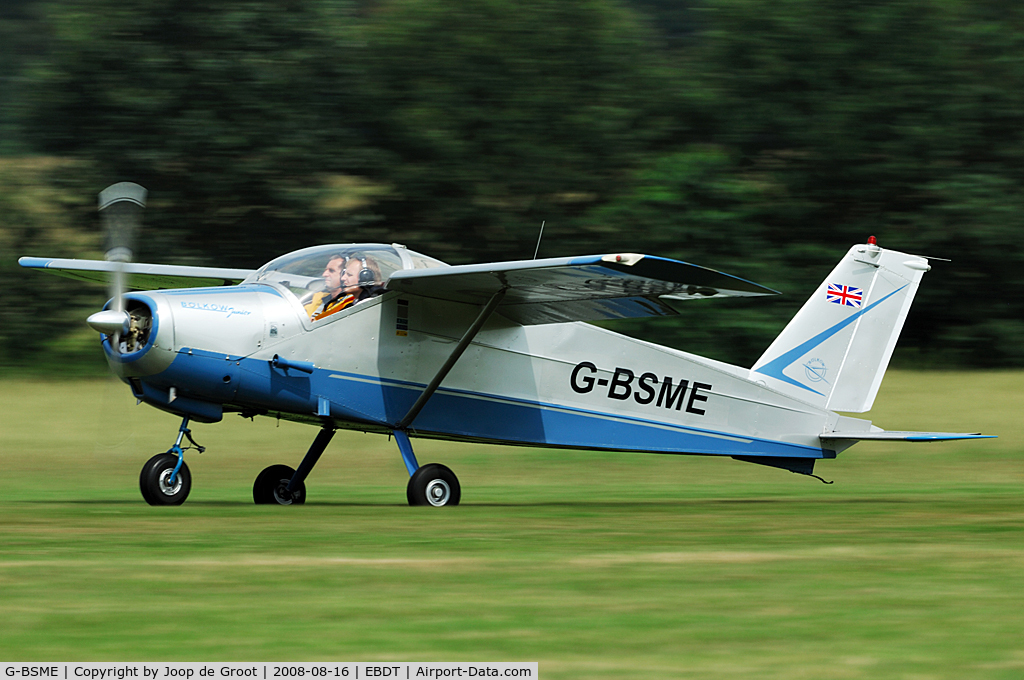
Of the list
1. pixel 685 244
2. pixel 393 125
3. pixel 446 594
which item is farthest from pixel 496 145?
pixel 446 594

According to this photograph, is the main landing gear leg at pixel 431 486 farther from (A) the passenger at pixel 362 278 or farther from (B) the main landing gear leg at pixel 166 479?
(B) the main landing gear leg at pixel 166 479

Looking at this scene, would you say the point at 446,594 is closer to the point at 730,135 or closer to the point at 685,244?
the point at 685,244

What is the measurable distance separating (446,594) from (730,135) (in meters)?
22.5

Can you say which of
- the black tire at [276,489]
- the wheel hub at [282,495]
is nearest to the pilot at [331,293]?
the black tire at [276,489]

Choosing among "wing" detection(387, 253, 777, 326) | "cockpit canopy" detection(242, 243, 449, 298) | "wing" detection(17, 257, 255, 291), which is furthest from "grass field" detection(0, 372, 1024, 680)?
"wing" detection(17, 257, 255, 291)

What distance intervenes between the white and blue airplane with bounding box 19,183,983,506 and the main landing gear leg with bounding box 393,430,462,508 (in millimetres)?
16

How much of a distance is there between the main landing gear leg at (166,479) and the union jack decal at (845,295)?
24.4ft

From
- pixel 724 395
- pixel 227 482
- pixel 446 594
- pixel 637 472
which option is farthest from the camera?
pixel 637 472

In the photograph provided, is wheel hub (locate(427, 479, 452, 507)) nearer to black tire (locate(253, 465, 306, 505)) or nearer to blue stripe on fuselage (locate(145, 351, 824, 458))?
blue stripe on fuselage (locate(145, 351, 824, 458))

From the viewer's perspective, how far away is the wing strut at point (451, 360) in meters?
11.9

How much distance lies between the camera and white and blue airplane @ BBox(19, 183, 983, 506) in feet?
35.5

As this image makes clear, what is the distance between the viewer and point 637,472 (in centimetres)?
1895

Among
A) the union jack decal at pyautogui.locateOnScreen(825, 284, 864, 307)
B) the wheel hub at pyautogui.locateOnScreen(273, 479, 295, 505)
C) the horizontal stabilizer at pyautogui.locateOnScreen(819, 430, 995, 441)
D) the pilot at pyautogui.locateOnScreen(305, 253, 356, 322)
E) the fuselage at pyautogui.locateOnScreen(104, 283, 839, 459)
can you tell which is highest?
the union jack decal at pyautogui.locateOnScreen(825, 284, 864, 307)

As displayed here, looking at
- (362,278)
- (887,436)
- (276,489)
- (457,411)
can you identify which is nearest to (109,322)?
(362,278)
